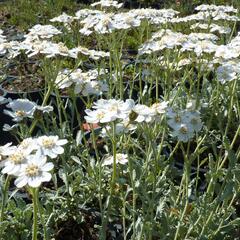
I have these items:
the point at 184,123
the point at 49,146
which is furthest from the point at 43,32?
the point at 49,146

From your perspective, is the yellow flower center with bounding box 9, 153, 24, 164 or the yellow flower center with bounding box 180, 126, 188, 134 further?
the yellow flower center with bounding box 180, 126, 188, 134

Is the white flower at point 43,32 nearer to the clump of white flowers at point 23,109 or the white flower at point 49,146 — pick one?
the clump of white flowers at point 23,109

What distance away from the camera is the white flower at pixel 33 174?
1.17 metres

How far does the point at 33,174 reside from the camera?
1.18 meters

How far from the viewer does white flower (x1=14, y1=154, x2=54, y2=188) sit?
1.17m

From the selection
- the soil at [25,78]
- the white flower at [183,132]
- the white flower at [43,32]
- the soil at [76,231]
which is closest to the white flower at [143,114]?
the white flower at [183,132]

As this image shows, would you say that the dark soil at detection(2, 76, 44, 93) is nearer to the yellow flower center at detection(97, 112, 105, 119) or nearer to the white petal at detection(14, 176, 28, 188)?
the yellow flower center at detection(97, 112, 105, 119)

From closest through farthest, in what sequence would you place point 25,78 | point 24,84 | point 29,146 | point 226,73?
point 29,146 → point 226,73 → point 24,84 → point 25,78

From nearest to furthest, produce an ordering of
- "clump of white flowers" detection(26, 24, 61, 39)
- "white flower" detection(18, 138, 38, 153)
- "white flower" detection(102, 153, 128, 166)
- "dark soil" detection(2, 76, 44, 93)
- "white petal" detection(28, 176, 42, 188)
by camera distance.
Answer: "white petal" detection(28, 176, 42, 188) → "white flower" detection(18, 138, 38, 153) → "white flower" detection(102, 153, 128, 166) → "clump of white flowers" detection(26, 24, 61, 39) → "dark soil" detection(2, 76, 44, 93)

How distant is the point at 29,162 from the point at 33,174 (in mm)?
43

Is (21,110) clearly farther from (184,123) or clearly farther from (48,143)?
(184,123)

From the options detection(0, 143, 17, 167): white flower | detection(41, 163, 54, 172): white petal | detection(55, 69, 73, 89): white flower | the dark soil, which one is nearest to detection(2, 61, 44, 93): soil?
the dark soil

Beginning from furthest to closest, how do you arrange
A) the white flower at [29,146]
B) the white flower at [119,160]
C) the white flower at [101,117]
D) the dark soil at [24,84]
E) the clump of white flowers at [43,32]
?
the dark soil at [24,84], the clump of white flowers at [43,32], the white flower at [119,160], the white flower at [101,117], the white flower at [29,146]

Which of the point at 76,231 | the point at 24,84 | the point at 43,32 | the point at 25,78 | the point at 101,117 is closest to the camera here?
the point at 101,117
